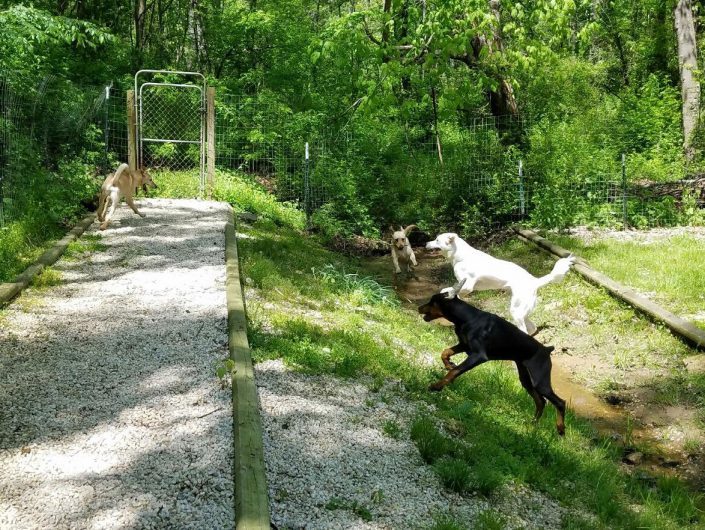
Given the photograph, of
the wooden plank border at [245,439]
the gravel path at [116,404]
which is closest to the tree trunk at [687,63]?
the gravel path at [116,404]

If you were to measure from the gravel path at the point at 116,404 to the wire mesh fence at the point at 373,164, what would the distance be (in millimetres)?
5293

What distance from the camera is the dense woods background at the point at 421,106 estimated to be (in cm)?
1428

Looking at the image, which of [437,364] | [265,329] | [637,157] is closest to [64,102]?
[265,329]

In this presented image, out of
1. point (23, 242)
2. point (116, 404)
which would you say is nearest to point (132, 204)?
point (23, 242)

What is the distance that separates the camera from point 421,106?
2061 centimetres

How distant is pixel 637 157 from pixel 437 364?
42.4 ft

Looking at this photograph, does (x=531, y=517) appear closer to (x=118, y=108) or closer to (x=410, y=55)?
(x=410, y=55)

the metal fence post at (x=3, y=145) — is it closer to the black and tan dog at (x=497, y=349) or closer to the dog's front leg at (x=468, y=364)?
the black and tan dog at (x=497, y=349)

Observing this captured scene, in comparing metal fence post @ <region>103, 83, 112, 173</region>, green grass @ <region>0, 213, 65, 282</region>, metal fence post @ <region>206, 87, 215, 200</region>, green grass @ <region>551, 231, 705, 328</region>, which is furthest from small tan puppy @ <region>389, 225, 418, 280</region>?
metal fence post @ <region>103, 83, 112, 173</region>

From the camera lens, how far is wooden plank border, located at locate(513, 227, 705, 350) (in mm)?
7863

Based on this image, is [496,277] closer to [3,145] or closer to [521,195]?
[3,145]

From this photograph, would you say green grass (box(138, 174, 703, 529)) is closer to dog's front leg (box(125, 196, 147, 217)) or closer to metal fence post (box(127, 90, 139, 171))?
dog's front leg (box(125, 196, 147, 217))

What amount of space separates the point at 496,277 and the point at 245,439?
4.71 metres

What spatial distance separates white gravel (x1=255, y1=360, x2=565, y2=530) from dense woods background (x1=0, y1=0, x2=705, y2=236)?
23.2 feet
